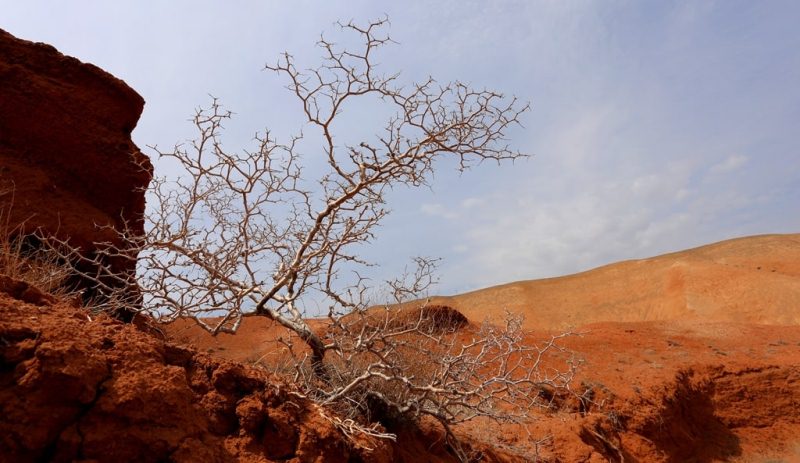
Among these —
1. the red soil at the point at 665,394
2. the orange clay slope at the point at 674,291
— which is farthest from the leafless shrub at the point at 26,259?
the orange clay slope at the point at 674,291

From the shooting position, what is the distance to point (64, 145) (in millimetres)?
6633

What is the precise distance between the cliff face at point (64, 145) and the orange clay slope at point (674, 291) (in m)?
20.4

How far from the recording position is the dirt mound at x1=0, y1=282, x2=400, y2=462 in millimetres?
2273

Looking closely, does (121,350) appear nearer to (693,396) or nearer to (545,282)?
(693,396)

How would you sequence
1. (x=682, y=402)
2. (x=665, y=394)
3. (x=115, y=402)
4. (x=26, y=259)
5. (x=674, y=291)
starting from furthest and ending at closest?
(x=674, y=291) < (x=682, y=402) < (x=665, y=394) < (x=26, y=259) < (x=115, y=402)

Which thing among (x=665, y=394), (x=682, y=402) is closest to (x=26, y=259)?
(x=665, y=394)

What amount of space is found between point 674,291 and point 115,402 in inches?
1410

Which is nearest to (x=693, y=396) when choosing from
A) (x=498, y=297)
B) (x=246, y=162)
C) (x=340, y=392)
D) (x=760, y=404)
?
(x=760, y=404)

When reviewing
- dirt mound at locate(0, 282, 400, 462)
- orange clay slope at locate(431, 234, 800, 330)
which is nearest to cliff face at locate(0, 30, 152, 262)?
dirt mound at locate(0, 282, 400, 462)

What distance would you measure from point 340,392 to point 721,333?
15.6 meters

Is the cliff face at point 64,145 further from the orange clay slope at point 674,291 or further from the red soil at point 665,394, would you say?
the orange clay slope at point 674,291

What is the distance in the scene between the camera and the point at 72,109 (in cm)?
678

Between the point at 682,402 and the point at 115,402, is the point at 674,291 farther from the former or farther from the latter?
the point at 115,402

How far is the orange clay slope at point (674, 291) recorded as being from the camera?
27.6 m
